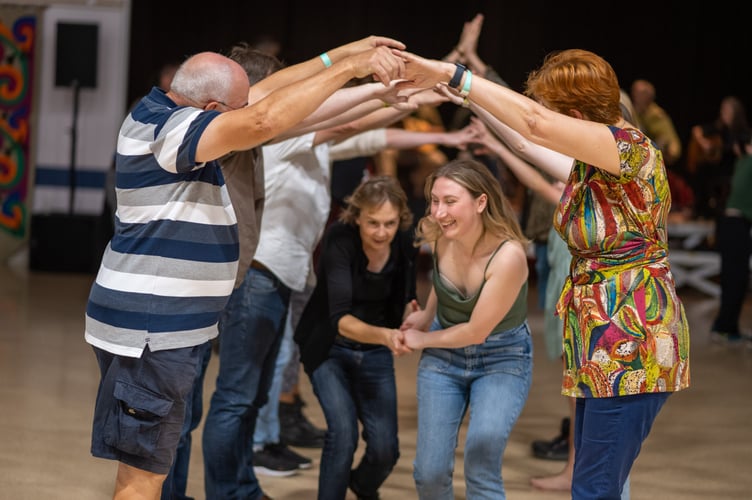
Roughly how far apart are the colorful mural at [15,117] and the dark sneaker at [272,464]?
6.45 meters

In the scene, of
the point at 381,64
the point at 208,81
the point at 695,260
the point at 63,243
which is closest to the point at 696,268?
the point at 695,260

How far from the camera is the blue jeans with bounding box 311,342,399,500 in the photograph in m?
3.48

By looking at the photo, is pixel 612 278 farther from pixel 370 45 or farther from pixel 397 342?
pixel 370 45

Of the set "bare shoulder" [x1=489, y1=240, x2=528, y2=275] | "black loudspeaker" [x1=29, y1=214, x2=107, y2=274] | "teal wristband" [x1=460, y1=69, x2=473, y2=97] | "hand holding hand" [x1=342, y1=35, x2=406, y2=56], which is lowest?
"black loudspeaker" [x1=29, y1=214, x2=107, y2=274]

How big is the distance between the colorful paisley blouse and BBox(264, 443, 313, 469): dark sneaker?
6.23ft

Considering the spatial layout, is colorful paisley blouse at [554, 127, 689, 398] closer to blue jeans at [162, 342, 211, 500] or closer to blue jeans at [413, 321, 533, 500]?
blue jeans at [413, 321, 533, 500]

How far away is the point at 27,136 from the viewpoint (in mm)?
9898

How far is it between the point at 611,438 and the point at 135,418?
1.20 m

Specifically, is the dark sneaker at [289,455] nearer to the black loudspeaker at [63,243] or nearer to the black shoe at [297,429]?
the black shoe at [297,429]

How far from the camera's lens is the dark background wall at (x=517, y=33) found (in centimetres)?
1073

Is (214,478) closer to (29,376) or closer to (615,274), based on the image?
(615,274)

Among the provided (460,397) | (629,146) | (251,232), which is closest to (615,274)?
(629,146)

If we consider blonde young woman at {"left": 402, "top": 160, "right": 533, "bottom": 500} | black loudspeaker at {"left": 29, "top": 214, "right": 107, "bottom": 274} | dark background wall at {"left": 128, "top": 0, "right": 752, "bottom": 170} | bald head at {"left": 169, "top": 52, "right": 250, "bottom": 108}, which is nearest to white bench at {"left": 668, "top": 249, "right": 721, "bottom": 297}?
dark background wall at {"left": 128, "top": 0, "right": 752, "bottom": 170}

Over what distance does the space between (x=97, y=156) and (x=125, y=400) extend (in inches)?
310
